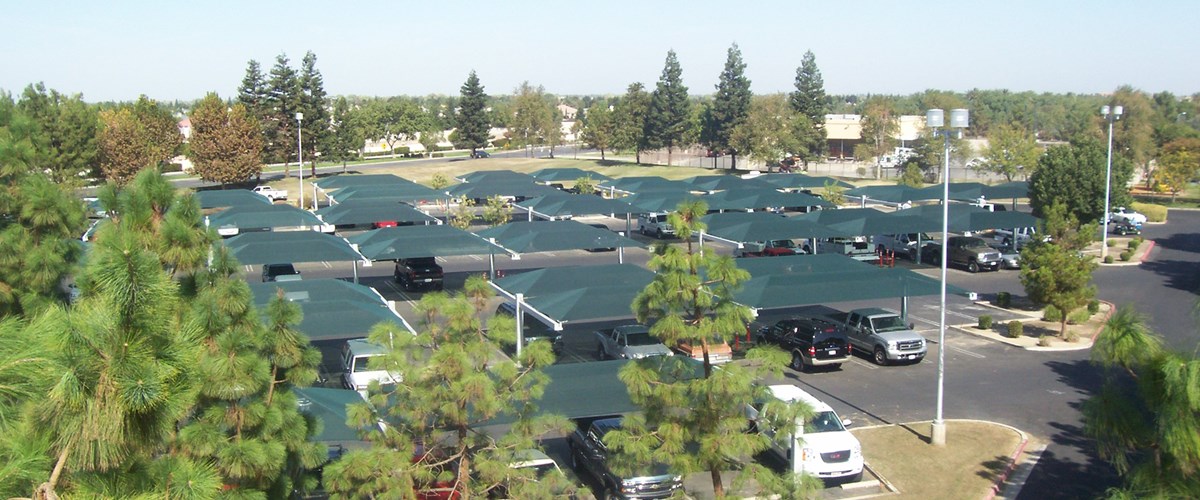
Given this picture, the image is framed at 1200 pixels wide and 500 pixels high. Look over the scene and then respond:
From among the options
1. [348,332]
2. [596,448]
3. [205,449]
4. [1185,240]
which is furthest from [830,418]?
[1185,240]

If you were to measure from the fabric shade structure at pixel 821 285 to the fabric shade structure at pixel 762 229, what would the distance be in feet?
27.0

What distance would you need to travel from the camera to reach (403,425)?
37.8ft

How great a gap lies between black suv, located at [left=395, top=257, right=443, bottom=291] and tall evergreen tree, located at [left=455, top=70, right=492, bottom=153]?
60.4 metres

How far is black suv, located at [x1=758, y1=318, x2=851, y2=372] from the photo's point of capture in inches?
945

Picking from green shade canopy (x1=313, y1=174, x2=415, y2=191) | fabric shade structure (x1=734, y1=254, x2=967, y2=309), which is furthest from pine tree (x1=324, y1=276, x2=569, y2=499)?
green shade canopy (x1=313, y1=174, x2=415, y2=191)

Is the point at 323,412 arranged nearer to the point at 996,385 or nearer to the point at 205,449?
the point at 205,449

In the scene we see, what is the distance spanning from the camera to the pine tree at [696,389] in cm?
1151

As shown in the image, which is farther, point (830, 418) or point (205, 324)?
point (830, 418)

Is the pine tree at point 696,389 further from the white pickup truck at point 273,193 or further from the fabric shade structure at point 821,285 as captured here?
the white pickup truck at point 273,193

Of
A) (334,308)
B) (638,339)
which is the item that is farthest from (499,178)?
(334,308)

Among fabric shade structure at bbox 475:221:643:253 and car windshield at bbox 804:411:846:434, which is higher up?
fabric shade structure at bbox 475:221:643:253

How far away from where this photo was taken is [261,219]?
39.9 meters

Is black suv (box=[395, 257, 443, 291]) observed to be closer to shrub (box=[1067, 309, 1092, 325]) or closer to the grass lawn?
the grass lawn

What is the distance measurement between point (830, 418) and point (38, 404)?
1454cm
